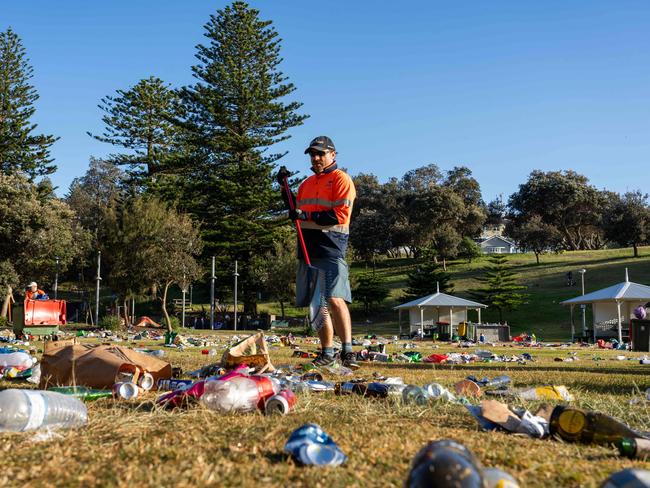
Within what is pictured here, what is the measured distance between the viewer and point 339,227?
5.72 meters

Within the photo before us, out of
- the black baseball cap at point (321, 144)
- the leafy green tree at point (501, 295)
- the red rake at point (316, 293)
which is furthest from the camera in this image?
the leafy green tree at point (501, 295)

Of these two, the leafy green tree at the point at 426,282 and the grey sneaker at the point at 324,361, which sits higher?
the leafy green tree at the point at 426,282

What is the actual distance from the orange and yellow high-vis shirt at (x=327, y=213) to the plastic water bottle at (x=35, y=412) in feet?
10.9

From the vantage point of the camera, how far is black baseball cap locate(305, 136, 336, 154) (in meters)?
5.85

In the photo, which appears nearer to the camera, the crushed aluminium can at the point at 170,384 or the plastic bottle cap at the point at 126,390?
the plastic bottle cap at the point at 126,390

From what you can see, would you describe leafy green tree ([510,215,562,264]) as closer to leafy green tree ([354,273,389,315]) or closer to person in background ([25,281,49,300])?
leafy green tree ([354,273,389,315])

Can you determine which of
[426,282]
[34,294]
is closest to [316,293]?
[34,294]

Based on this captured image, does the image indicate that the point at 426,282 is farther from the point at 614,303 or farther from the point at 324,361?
the point at 324,361

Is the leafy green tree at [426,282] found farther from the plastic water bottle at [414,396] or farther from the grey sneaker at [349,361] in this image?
the plastic water bottle at [414,396]

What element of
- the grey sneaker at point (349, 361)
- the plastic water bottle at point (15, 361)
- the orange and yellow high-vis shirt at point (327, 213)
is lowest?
the grey sneaker at point (349, 361)

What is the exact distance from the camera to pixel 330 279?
18.5ft

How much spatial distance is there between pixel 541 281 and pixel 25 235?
107 ft

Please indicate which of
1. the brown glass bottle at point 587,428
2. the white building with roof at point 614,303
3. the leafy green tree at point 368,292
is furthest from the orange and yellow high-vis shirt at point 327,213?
the leafy green tree at point 368,292

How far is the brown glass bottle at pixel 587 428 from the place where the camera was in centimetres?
246
